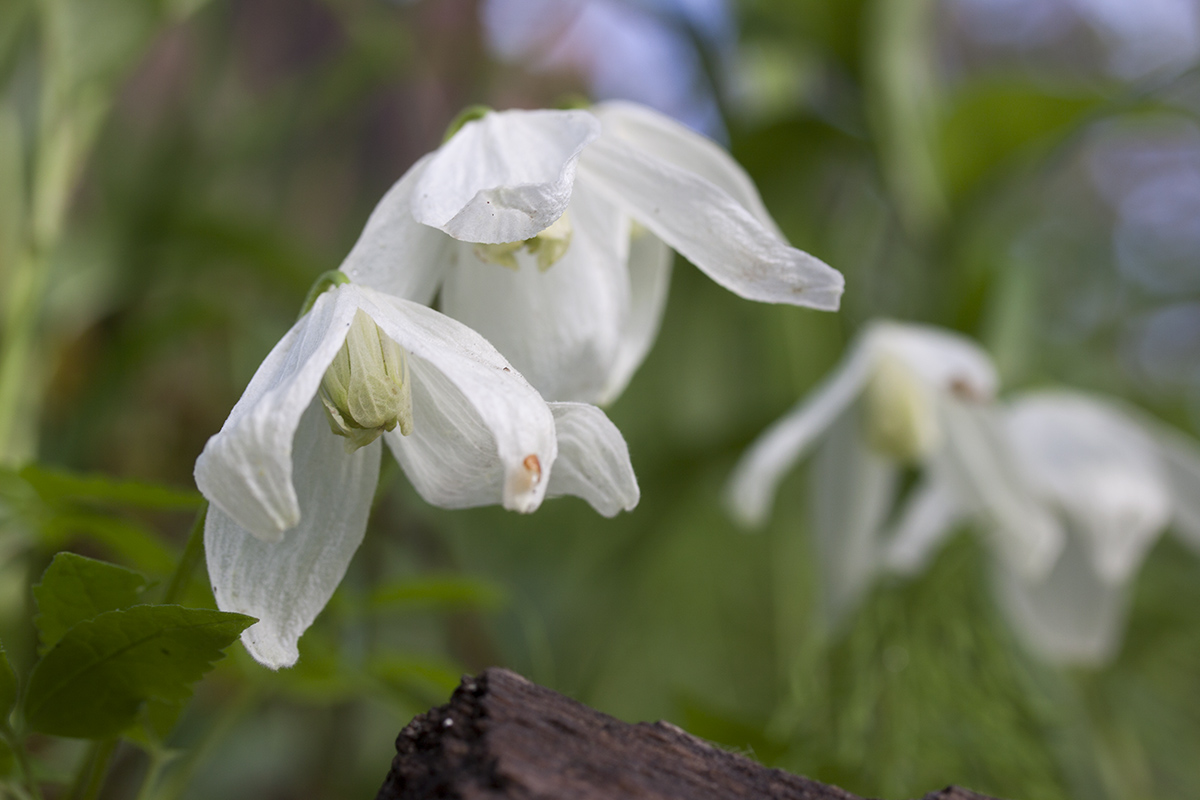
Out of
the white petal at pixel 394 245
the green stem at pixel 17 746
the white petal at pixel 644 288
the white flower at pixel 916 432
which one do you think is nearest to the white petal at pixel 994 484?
the white flower at pixel 916 432

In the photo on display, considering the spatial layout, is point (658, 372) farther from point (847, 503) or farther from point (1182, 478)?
point (1182, 478)

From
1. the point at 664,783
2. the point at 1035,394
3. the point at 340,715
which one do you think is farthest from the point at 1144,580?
the point at 664,783

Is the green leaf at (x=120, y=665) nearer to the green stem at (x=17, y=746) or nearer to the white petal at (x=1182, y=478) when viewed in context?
the green stem at (x=17, y=746)

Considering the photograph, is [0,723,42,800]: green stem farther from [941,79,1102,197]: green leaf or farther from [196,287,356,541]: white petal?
[941,79,1102,197]: green leaf

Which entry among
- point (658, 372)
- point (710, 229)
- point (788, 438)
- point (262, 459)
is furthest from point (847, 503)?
point (262, 459)

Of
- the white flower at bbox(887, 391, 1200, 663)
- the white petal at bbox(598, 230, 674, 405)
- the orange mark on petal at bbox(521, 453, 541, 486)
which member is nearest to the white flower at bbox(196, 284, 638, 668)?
the orange mark on petal at bbox(521, 453, 541, 486)
